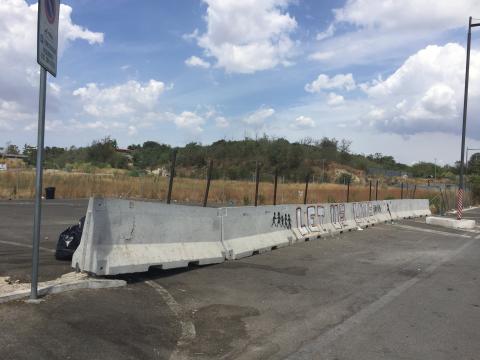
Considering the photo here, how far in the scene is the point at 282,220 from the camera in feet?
45.0

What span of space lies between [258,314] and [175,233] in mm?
3032

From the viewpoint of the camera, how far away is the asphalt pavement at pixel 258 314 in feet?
16.6

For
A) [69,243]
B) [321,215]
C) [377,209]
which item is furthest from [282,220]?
[377,209]

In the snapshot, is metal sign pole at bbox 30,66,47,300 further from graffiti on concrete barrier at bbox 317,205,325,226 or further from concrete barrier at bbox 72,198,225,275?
graffiti on concrete barrier at bbox 317,205,325,226

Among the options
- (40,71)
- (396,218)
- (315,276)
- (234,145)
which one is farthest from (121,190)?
(234,145)

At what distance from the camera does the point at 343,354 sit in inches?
200

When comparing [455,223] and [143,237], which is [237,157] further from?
[143,237]

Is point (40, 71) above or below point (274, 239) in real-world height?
above

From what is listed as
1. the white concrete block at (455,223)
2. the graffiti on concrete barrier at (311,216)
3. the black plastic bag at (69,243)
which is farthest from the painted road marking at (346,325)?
the white concrete block at (455,223)

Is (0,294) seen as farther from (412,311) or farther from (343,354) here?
(412,311)

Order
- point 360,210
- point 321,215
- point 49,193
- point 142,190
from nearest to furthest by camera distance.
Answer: point 321,215
point 360,210
point 49,193
point 142,190

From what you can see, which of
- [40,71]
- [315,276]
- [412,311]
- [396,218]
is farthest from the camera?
[396,218]

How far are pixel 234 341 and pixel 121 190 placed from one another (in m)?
31.4

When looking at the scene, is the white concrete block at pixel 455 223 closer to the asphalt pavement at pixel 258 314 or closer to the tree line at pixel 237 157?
the asphalt pavement at pixel 258 314
